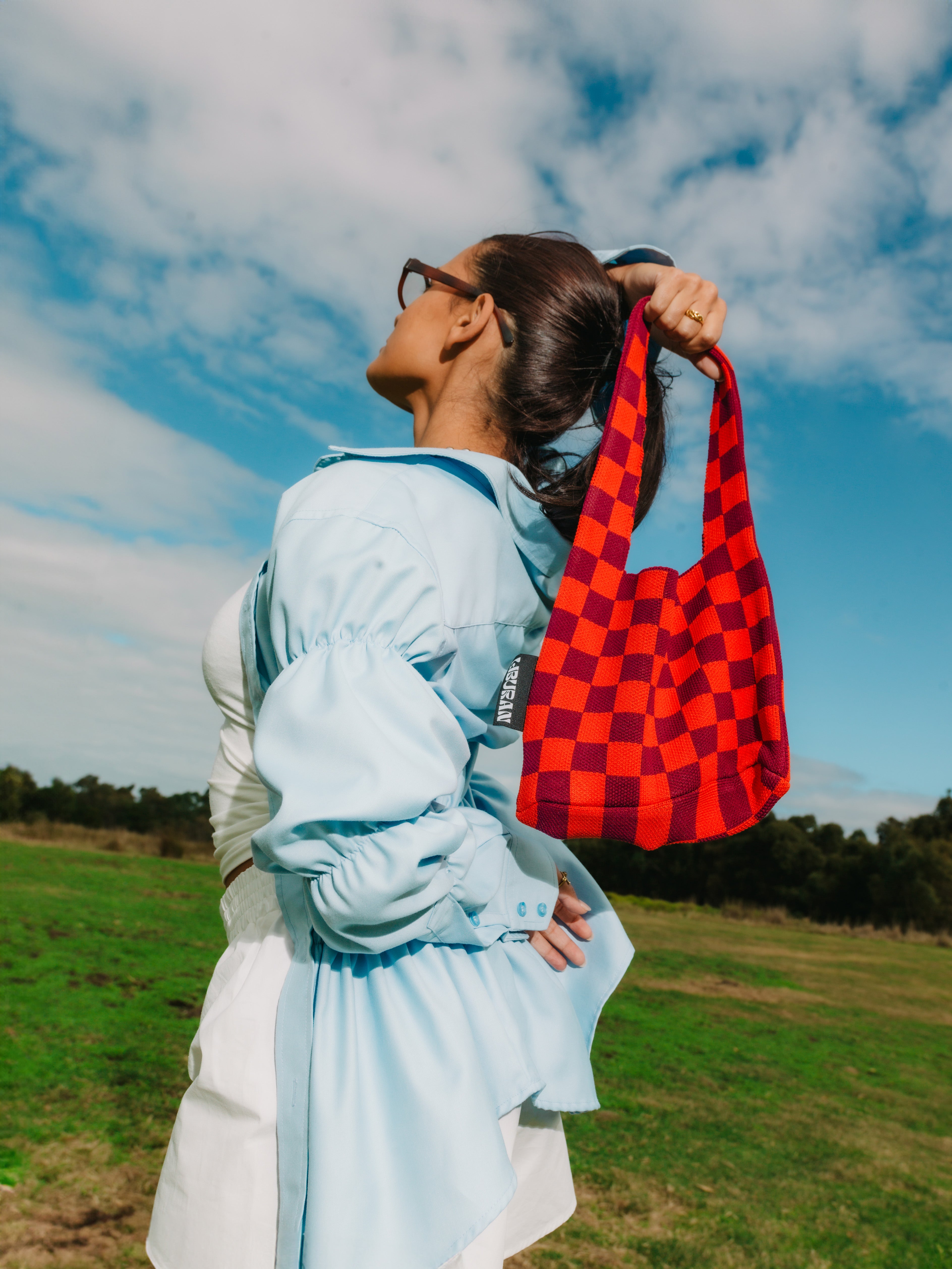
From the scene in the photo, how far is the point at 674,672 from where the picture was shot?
1.22 metres

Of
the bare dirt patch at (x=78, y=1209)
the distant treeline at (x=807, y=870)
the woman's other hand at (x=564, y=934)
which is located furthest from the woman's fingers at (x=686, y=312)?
the distant treeline at (x=807, y=870)

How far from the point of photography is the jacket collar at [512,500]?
3.72 ft

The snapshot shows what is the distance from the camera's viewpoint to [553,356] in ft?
4.42

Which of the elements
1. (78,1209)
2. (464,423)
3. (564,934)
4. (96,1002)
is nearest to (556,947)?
(564,934)

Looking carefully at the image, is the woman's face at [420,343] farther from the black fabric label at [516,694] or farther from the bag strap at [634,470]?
the black fabric label at [516,694]

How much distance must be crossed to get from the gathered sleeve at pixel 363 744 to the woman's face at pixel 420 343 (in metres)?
0.54

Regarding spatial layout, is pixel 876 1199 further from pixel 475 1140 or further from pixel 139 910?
pixel 139 910

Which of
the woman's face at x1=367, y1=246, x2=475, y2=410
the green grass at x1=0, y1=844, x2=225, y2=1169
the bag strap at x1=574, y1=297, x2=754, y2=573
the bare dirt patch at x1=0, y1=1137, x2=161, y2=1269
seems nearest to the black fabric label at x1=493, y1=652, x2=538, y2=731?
the bag strap at x1=574, y1=297, x2=754, y2=573

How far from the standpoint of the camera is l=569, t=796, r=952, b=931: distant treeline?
15.5 m

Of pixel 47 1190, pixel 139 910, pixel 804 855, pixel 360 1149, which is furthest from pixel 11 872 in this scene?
pixel 804 855

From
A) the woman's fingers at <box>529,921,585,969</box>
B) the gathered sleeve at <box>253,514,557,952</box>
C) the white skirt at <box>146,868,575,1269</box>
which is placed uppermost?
the gathered sleeve at <box>253,514,557,952</box>

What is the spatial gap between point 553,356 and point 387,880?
911 millimetres

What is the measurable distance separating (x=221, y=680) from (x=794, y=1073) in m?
4.60

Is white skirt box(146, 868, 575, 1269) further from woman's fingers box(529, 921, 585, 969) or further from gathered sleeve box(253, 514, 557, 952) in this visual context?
woman's fingers box(529, 921, 585, 969)
